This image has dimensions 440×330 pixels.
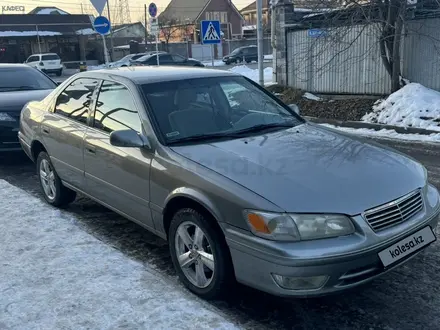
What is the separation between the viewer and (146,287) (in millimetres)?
3557

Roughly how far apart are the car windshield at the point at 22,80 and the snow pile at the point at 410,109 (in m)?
6.72

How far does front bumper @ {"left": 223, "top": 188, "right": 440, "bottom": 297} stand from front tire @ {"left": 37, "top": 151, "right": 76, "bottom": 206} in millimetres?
2921

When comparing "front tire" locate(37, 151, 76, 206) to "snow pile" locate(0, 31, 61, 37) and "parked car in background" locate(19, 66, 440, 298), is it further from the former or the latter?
"snow pile" locate(0, 31, 61, 37)

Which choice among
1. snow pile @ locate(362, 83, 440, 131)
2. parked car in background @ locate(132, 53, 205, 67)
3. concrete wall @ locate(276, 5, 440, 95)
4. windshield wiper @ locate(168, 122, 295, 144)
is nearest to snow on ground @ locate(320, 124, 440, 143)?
snow pile @ locate(362, 83, 440, 131)

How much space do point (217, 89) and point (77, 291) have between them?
2.10 meters

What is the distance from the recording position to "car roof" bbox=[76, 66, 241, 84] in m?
4.28

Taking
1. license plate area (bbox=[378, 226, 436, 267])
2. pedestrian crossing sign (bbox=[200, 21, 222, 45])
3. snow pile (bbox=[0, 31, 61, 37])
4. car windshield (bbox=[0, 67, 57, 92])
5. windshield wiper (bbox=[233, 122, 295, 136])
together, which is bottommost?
license plate area (bbox=[378, 226, 436, 267])

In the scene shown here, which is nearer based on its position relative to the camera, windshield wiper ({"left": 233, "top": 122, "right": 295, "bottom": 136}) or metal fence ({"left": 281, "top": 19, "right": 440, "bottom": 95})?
windshield wiper ({"left": 233, "top": 122, "right": 295, "bottom": 136})

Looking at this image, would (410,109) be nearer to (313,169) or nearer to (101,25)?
(313,169)

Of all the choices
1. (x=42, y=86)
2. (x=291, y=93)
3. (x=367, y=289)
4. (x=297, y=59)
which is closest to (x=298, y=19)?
(x=297, y=59)

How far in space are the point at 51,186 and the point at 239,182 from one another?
3191 millimetres

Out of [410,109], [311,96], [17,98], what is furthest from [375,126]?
[17,98]

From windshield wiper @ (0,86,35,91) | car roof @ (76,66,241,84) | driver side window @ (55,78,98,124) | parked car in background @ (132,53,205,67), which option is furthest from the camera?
parked car in background @ (132,53,205,67)

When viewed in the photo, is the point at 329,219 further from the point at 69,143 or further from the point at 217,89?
the point at 69,143
